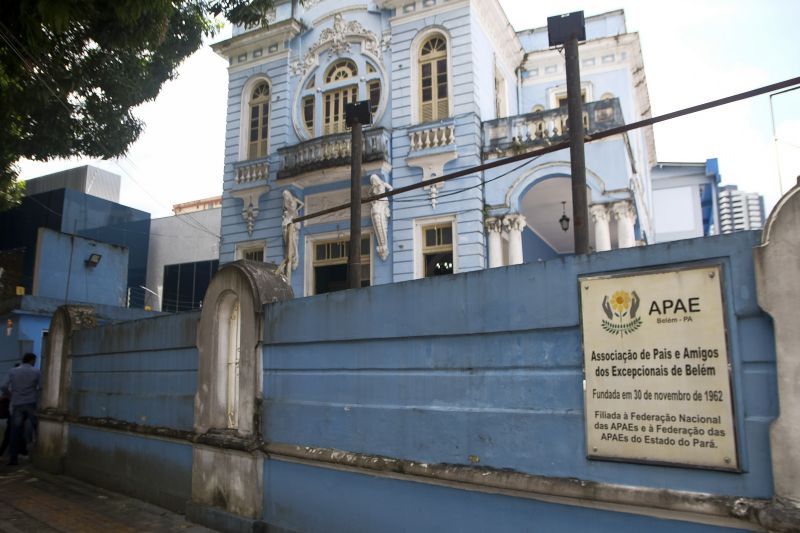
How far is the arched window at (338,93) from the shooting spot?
1530cm

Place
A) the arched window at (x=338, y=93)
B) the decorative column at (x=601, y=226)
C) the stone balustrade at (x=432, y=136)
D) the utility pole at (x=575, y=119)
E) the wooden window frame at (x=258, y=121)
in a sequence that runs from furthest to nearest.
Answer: the wooden window frame at (x=258, y=121), the arched window at (x=338, y=93), the stone balustrade at (x=432, y=136), the decorative column at (x=601, y=226), the utility pole at (x=575, y=119)

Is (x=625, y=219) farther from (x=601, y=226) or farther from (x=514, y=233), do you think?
(x=514, y=233)

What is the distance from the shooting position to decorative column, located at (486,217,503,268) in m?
13.4

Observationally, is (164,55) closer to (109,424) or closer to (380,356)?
(109,424)

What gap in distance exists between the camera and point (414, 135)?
46.3 feet

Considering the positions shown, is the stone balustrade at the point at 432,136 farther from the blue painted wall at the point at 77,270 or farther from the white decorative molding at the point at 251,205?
the blue painted wall at the point at 77,270

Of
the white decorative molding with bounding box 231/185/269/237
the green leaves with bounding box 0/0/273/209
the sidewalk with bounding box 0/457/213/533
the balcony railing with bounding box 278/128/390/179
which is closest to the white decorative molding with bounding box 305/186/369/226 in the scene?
the balcony railing with bounding box 278/128/390/179

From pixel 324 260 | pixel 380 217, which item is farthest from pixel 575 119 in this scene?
pixel 324 260

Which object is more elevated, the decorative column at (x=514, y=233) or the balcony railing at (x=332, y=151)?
the balcony railing at (x=332, y=151)

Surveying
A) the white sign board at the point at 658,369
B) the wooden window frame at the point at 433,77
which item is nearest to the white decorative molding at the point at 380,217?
the wooden window frame at the point at 433,77

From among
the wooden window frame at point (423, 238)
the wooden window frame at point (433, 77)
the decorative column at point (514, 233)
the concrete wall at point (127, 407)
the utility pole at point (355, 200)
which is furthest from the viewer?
the wooden window frame at point (433, 77)

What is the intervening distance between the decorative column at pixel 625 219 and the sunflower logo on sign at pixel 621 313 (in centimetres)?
911

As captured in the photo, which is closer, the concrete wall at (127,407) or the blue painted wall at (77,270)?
the concrete wall at (127,407)

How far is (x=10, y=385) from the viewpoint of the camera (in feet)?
34.5
